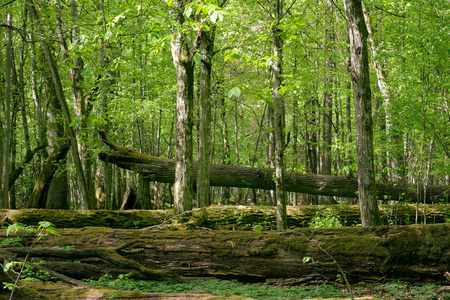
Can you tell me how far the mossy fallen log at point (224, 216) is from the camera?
944 centimetres

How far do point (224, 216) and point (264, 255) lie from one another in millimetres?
4361

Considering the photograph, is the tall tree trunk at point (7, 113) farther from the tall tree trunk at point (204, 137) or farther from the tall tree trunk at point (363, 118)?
the tall tree trunk at point (363, 118)

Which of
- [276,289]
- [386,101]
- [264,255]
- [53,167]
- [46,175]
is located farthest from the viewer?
[53,167]

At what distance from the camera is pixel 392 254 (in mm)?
5367

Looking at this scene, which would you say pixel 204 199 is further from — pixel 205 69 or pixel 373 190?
pixel 373 190

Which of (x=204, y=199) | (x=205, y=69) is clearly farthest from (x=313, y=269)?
(x=205, y=69)

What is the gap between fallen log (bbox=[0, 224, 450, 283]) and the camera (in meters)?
5.33

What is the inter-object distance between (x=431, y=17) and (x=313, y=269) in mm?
8583

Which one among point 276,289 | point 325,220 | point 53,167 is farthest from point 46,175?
point 276,289

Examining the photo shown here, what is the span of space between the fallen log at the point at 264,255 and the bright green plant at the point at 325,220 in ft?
13.4

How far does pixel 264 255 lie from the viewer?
19.2ft

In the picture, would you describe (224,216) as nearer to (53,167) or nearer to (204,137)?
(204,137)

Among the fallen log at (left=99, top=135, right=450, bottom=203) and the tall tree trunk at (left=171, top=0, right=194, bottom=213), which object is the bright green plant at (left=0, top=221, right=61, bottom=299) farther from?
the fallen log at (left=99, top=135, right=450, bottom=203)

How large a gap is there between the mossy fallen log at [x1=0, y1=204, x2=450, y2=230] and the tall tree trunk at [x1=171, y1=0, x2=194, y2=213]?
98cm
